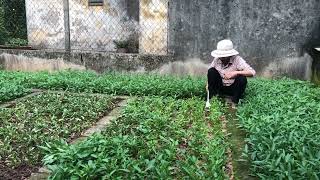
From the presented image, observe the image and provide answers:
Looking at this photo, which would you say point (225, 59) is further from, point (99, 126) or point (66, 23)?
point (66, 23)

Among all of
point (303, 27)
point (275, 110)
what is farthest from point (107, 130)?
point (303, 27)

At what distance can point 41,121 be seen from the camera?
4645mm

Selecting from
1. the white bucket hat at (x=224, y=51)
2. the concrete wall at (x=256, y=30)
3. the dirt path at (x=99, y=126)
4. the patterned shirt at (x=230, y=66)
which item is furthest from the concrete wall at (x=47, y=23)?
the white bucket hat at (x=224, y=51)

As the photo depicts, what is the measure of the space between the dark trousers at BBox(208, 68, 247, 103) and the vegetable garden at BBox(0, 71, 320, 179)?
199 millimetres

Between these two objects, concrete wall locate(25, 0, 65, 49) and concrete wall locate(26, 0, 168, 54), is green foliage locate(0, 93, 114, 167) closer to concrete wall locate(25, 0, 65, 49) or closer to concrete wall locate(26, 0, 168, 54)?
concrete wall locate(26, 0, 168, 54)

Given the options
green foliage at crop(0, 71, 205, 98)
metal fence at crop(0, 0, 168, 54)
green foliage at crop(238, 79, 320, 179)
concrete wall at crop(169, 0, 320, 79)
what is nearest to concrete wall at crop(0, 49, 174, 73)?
concrete wall at crop(169, 0, 320, 79)

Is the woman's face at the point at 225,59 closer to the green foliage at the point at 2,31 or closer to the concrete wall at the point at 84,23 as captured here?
the concrete wall at the point at 84,23

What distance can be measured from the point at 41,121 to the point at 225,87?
264 centimetres

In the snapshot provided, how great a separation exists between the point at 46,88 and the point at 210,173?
4306 mm

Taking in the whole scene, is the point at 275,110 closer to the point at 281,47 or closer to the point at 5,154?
the point at 5,154

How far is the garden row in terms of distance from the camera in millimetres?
3515

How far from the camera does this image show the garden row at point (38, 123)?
138 inches

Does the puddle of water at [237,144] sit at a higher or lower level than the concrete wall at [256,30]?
lower

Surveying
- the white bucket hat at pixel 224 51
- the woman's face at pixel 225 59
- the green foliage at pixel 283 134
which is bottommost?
the green foliage at pixel 283 134
